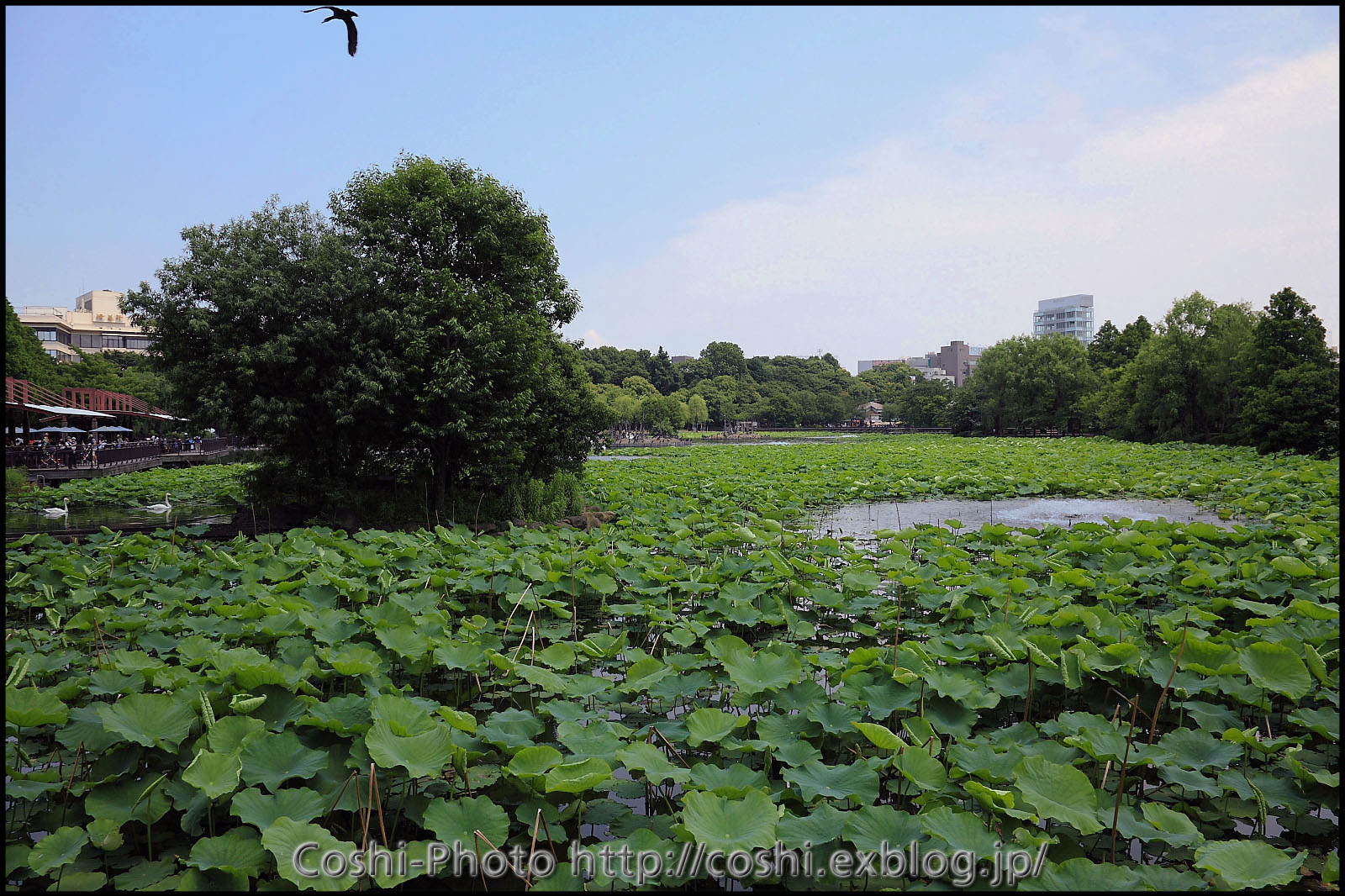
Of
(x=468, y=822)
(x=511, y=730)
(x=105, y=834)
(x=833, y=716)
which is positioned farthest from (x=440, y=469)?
(x=468, y=822)

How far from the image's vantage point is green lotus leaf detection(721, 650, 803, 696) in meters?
3.34

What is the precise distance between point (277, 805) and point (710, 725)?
155 cm

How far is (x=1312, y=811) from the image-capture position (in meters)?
2.98

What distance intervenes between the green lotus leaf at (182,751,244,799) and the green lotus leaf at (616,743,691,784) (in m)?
1.30

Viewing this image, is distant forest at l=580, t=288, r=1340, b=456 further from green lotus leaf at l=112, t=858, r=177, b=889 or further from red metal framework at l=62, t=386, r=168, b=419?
red metal framework at l=62, t=386, r=168, b=419

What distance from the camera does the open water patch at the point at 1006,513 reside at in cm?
995

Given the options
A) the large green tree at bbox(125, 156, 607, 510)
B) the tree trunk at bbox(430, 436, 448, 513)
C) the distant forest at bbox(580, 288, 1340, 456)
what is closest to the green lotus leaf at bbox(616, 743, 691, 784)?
the large green tree at bbox(125, 156, 607, 510)

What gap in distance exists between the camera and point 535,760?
8.90 feet

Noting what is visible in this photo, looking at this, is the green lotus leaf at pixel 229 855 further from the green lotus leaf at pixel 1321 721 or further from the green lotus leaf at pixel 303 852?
the green lotus leaf at pixel 1321 721

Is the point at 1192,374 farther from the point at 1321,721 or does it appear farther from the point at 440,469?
the point at 1321,721

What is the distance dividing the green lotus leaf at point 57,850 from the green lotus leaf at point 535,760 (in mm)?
1360

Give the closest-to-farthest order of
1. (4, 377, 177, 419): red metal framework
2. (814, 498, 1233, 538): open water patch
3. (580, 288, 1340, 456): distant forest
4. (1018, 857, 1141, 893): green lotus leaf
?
(1018, 857, 1141, 893): green lotus leaf < (814, 498, 1233, 538): open water patch < (4, 377, 177, 419): red metal framework < (580, 288, 1340, 456): distant forest

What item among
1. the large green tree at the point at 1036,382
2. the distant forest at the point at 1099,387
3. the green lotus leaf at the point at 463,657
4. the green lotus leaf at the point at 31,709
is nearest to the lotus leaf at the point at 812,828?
the green lotus leaf at the point at 463,657

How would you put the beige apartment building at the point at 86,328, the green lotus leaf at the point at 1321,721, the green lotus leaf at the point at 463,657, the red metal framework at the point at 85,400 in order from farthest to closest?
1. the beige apartment building at the point at 86,328
2. the red metal framework at the point at 85,400
3. the green lotus leaf at the point at 463,657
4. the green lotus leaf at the point at 1321,721
